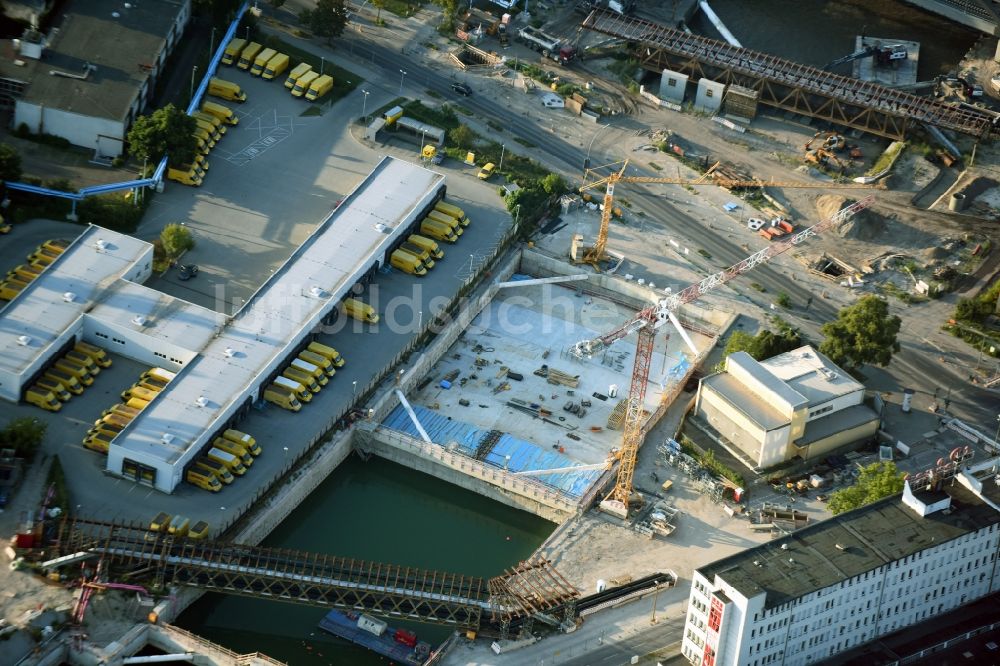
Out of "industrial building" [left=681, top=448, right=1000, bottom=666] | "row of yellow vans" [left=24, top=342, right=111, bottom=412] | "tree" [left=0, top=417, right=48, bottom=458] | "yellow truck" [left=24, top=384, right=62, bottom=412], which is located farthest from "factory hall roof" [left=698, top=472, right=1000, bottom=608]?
"yellow truck" [left=24, top=384, right=62, bottom=412]

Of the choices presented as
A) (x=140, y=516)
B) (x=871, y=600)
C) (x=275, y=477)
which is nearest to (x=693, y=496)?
(x=871, y=600)

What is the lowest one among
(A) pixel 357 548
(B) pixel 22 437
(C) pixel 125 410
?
(A) pixel 357 548

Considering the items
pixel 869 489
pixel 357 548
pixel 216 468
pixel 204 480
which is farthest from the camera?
pixel 357 548

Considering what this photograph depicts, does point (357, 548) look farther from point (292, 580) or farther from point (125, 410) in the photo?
point (125, 410)

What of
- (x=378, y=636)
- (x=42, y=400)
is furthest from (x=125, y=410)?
(x=378, y=636)

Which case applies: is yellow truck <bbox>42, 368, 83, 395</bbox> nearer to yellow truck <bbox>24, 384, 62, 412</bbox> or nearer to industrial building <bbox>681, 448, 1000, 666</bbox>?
yellow truck <bbox>24, 384, 62, 412</bbox>

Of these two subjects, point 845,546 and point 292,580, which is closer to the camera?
point 845,546

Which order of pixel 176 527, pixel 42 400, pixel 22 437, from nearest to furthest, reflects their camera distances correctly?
pixel 176 527
pixel 22 437
pixel 42 400
